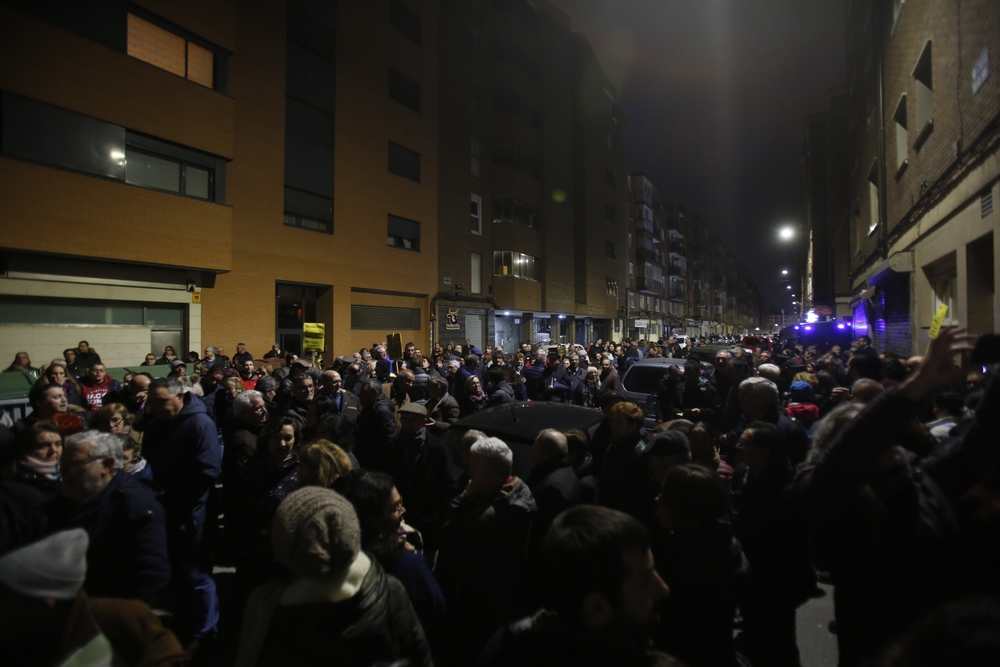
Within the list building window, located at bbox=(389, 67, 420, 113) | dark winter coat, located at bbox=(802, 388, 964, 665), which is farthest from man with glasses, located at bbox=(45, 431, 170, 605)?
building window, located at bbox=(389, 67, 420, 113)

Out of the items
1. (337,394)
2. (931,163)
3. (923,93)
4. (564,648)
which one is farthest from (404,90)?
(564,648)

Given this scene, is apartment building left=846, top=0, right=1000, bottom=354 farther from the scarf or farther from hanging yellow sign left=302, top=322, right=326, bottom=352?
hanging yellow sign left=302, top=322, right=326, bottom=352

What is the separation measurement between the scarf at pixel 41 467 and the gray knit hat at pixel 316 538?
270cm

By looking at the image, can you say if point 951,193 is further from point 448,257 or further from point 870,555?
point 448,257

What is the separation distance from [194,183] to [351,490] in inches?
621

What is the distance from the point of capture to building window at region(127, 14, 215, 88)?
45.5 ft

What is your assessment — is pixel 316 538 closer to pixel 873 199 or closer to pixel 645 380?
pixel 645 380

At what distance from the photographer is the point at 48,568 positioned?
153cm

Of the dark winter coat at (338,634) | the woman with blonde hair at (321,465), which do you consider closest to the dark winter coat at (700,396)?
the woman with blonde hair at (321,465)

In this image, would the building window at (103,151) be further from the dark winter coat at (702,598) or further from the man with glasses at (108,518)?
the dark winter coat at (702,598)

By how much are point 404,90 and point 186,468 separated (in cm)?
2431

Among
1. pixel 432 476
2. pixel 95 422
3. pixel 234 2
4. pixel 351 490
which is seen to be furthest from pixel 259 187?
pixel 351 490

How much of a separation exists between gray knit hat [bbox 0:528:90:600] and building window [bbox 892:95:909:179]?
16.7m

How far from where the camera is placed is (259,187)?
17703mm
